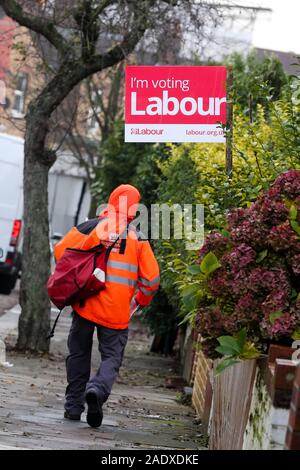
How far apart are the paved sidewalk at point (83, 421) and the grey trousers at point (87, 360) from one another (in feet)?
0.74

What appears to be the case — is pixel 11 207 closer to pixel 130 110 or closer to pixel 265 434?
pixel 130 110

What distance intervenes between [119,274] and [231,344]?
2.60 meters

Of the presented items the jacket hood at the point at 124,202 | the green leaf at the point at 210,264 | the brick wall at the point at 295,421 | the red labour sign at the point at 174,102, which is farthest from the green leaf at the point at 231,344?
the red labour sign at the point at 174,102

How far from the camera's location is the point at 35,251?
1462 centimetres

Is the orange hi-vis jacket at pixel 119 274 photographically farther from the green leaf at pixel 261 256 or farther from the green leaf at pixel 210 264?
the green leaf at pixel 261 256

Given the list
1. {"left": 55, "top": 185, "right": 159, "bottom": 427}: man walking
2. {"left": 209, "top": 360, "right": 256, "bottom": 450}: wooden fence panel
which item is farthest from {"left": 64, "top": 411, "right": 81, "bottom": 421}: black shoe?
{"left": 209, "top": 360, "right": 256, "bottom": 450}: wooden fence panel

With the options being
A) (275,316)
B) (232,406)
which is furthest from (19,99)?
(275,316)

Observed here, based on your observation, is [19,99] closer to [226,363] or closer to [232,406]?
[232,406]

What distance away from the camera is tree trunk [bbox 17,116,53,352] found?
47.5 feet

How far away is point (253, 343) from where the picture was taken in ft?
20.2

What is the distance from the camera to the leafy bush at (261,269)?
A: 5875 millimetres

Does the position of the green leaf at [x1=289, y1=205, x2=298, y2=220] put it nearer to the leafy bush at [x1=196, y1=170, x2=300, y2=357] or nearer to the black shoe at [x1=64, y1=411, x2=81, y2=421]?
the leafy bush at [x1=196, y1=170, x2=300, y2=357]

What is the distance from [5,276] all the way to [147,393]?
41.2 feet

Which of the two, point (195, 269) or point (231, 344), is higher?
point (195, 269)
